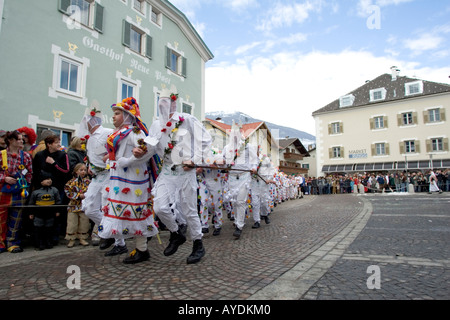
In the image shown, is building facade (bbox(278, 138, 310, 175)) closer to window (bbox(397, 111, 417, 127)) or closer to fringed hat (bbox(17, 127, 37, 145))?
window (bbox(397, 111, 417, 127))

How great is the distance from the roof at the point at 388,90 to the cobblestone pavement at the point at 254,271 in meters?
35.8

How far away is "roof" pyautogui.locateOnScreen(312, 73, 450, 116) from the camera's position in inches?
1341

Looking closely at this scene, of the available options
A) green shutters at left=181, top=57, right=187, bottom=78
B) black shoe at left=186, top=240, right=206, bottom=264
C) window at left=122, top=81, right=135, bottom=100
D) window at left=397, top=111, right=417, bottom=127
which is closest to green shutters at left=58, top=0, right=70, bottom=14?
window at left=122, top=81, right=135, bottom=100

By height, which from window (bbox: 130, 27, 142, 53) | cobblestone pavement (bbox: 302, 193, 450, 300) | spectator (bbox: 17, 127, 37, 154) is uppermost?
window (bbox: 130, 27, 142, 53)

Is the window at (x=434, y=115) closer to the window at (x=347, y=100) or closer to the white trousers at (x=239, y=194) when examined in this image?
the window at (x=347, y=100)

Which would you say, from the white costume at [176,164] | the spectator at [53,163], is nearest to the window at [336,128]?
the spectator at [53,163]

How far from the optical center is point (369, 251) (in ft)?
13.3

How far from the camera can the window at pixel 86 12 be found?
1208 centimetres

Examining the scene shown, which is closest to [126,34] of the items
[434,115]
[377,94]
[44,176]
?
[44,176]

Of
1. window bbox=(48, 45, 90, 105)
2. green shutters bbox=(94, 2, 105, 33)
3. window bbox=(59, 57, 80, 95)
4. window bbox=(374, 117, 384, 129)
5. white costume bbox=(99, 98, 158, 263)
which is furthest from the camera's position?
window bbox=(374, 117, 384, 129)

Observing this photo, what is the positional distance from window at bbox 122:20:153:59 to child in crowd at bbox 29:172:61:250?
38.4ft

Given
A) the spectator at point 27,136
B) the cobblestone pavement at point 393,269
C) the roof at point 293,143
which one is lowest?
the cobblestone pavement at point 393,269

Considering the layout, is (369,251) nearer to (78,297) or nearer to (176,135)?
(176,135)
